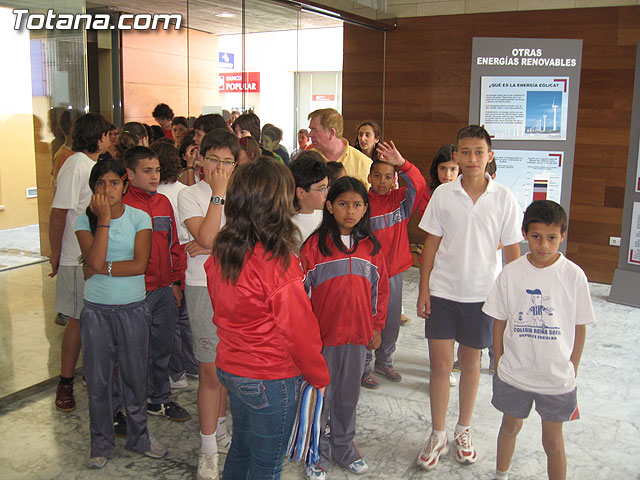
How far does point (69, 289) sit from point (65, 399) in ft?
2.19

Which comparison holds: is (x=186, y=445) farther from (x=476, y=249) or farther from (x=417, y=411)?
(x=476, y=249)

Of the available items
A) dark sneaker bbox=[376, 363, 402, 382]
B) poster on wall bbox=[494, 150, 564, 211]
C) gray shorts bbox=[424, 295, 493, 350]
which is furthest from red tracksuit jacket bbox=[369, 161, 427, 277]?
poster on wall bbox=[494, 150, 564, 211]

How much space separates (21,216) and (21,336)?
86 centimetres

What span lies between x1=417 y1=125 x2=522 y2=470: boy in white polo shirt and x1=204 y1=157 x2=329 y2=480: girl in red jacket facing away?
1.12 metres

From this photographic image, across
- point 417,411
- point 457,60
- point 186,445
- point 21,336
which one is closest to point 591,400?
point 417,411

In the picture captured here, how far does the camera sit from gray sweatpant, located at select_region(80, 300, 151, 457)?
115 inches

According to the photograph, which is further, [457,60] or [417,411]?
[457,60]

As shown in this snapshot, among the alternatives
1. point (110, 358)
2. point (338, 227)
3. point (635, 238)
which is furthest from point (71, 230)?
point (635, 238)

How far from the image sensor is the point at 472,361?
10.2 feet

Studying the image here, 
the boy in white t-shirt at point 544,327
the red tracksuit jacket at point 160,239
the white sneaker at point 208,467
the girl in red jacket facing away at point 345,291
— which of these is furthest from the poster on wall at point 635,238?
the white sneaker at point 208,467

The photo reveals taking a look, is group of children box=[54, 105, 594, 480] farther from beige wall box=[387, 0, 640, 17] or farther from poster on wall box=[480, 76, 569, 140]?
beige wall box=[387, 0, 640, 17]

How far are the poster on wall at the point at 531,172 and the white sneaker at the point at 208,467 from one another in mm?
4328

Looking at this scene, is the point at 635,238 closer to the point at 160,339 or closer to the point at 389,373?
the point at 389,373

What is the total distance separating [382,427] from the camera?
3.55m
